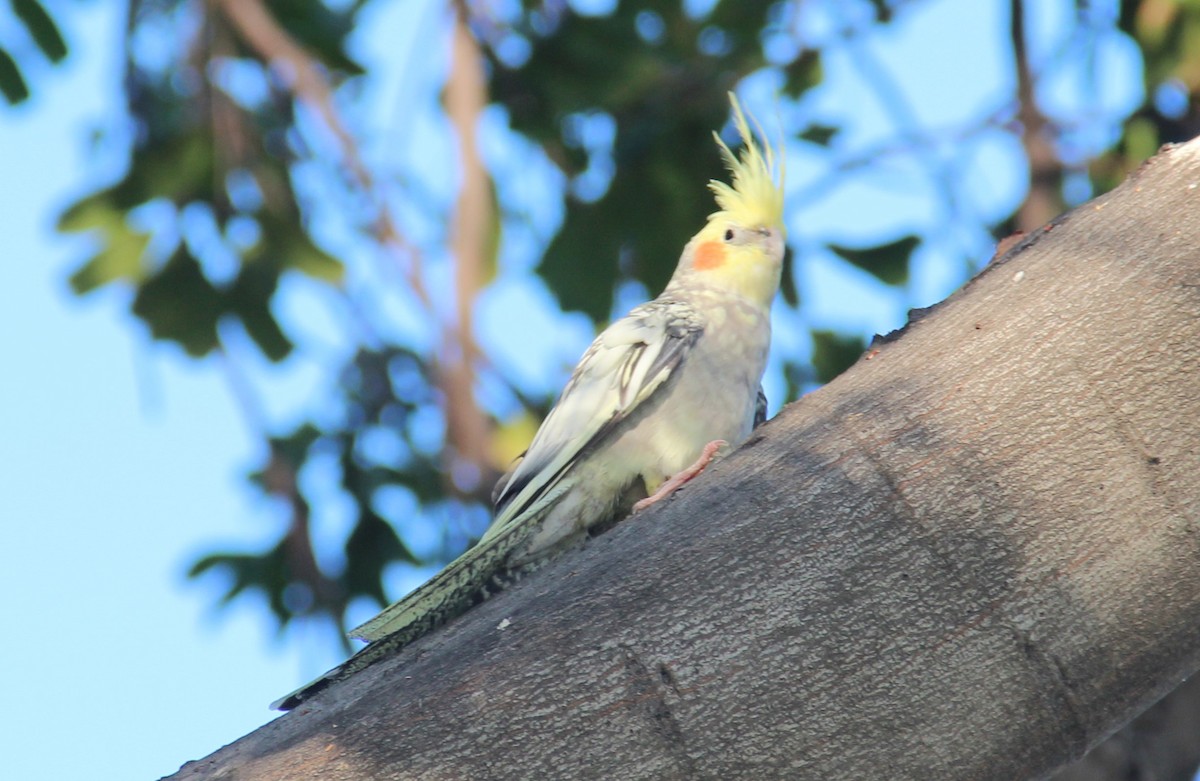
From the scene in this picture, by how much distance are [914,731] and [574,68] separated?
379 centimetres

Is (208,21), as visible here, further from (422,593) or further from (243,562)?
(422,593)

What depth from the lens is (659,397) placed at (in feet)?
11.8

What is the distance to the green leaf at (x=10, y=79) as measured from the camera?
4395mm

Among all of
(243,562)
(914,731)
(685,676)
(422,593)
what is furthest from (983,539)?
(243,562)

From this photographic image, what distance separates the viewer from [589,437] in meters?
3.41

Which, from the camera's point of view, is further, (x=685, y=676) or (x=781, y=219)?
(x=781, y=219)

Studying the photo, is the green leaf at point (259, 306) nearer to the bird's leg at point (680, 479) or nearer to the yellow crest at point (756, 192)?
the yellow crest at point (756, 192)

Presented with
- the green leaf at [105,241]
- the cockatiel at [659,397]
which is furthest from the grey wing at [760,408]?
the green leaf at [105,241]

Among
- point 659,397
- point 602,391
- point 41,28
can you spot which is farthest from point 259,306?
point 659,397

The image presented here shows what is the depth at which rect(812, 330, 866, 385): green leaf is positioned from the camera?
504 cm

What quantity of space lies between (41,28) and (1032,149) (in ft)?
12.1

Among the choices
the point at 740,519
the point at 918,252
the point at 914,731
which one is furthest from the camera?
the point at 918,252

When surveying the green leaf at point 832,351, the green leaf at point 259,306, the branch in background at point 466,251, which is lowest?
the green leaf at point 832,351

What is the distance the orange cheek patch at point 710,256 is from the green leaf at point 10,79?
8.23 feet
